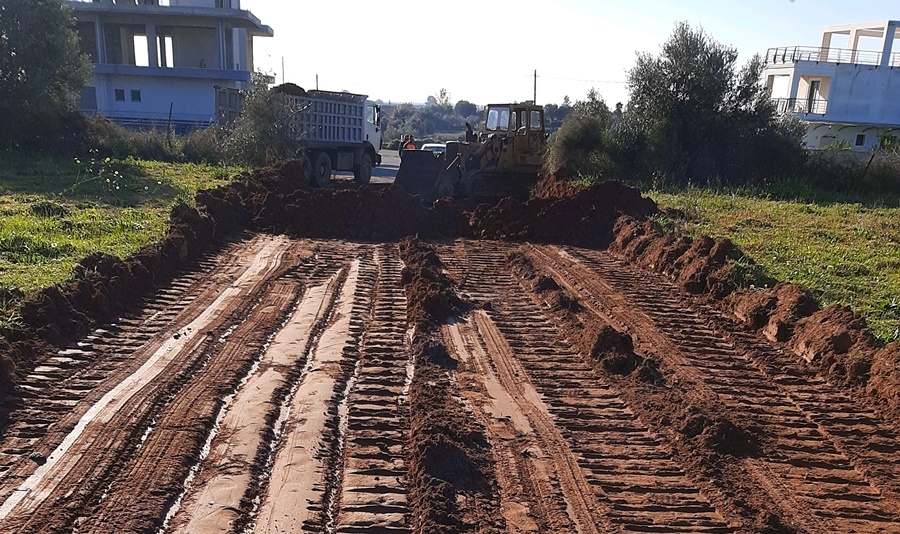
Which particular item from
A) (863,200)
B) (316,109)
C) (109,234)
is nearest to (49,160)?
(316,109)

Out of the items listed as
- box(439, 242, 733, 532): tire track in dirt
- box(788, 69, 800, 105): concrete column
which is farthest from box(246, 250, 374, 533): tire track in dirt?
box(788, 69, 800, 105): concrete column

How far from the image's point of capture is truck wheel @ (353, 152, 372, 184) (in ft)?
78.0

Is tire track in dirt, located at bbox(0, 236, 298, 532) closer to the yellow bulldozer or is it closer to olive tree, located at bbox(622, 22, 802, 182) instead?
the yellow bulldozer

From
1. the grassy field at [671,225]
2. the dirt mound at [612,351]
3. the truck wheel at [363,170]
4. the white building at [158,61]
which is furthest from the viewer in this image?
the white building at [158,61]

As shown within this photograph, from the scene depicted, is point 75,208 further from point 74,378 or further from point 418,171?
point 418,171

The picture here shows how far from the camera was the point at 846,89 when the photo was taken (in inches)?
1496

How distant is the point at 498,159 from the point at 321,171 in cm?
581

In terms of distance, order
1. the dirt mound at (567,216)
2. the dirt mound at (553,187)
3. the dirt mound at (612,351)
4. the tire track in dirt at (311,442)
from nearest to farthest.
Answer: the tire track in dirt at (311,442) → the dirt mound at (612,351) → the dirt mound at (567,216) → the dirt mound at (553,187)

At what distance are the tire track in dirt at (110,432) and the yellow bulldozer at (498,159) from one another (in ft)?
39.6

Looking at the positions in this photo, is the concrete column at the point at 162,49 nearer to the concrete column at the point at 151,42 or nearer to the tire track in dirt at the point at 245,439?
the concrete column at the point at 151,42

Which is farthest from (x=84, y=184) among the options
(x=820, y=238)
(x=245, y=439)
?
(x=820, y=238)

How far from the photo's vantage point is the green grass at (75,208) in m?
8.63

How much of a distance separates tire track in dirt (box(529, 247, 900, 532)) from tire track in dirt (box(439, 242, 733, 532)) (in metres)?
0.61

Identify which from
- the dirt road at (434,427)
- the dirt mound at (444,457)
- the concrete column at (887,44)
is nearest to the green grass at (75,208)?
the dirt road at (434,427)
